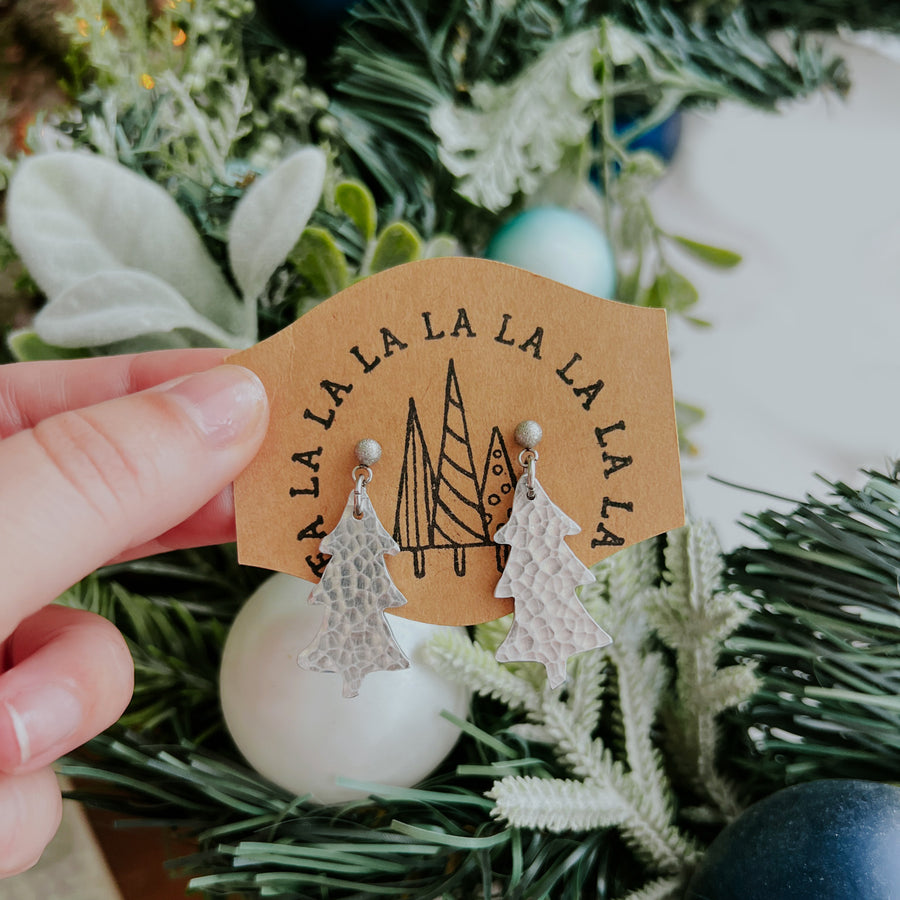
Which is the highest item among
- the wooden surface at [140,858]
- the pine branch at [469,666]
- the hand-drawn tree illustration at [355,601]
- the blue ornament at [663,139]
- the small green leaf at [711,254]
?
the blue ornament at [663,139]

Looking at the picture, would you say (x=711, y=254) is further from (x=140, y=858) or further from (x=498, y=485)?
(x=140, y=858)

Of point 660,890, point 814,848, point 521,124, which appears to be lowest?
point 660,890

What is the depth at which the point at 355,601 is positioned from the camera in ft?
1.28

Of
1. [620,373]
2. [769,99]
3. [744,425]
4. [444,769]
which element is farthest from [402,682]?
[769,99]

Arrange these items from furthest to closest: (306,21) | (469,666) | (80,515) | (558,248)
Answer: (306,21) → (558,248) → (469,666) → (80,515)

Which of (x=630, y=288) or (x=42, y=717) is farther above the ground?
(x=630, y=288)

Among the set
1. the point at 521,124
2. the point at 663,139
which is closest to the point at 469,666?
the point at 521,124

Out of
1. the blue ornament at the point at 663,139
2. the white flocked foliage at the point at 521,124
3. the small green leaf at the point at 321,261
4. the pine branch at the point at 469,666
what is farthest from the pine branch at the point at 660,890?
the blue ornament at the point at 663,139

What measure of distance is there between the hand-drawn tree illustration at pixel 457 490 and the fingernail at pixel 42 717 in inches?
9.1

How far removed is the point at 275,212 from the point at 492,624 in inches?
12.8

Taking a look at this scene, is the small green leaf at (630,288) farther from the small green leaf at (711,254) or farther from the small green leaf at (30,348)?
the small green leaf at (30,348)

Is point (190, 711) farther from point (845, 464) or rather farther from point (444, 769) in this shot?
point (845, 464)

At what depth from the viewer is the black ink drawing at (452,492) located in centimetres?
40

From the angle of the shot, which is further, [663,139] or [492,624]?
[663,139]
